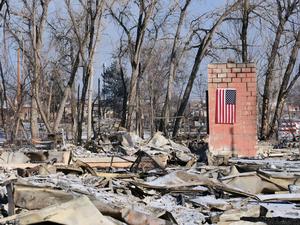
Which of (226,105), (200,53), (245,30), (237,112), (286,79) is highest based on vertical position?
(245,30)

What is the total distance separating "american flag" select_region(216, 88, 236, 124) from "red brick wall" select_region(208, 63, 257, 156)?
3.7 inches

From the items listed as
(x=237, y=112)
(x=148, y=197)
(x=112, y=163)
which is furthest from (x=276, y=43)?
(x=148, y=197)

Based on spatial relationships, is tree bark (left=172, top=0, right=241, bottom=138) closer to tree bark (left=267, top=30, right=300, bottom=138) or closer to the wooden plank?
tree bark (left=267, top=30, right=300, bottom=138)

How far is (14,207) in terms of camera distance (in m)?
5.88

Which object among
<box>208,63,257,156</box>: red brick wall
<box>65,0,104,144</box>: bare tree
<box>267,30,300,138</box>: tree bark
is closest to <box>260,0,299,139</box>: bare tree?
<box>267,30,300,138</box>: tree bark

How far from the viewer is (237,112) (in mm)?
14898

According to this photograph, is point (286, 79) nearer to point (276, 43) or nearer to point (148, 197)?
point (276, 43)

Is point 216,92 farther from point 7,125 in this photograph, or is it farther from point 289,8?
point 289,8

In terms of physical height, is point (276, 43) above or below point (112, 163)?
above

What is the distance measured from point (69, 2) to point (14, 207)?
71.5 ft

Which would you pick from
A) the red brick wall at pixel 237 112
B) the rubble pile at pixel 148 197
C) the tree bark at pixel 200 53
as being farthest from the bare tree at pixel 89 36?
the rubble pile at pixel 148 197

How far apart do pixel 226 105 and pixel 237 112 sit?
0.37m

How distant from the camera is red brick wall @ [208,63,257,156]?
1484cm

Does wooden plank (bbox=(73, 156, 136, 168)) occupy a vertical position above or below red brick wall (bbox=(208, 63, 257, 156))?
below
